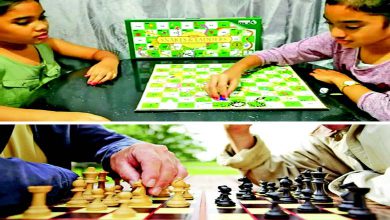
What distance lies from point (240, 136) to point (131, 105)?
0.40m

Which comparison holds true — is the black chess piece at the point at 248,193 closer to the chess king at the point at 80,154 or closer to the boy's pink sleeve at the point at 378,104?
the chess king at the point at 80,154

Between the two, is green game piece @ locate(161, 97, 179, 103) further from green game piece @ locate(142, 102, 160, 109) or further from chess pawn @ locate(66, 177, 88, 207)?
chess pawn @ locate(66, 177, 88, 207)

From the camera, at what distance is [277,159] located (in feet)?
5.66

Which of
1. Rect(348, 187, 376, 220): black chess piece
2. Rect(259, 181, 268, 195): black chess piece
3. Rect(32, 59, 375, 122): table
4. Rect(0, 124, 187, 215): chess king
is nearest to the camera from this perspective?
Rect(348, 187, 376, 220): black chess piece

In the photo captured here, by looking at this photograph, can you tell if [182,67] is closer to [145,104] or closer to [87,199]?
[145,104]

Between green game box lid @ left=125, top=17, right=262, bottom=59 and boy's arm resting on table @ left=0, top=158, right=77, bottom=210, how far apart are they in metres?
0.47

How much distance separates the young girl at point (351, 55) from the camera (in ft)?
4.62

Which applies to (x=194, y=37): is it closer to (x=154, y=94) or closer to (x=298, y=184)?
(x=154, y=94)

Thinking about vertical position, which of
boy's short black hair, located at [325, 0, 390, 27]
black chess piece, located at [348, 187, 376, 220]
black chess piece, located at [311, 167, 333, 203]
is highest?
boy's short black hair, located at [325, 0, 390, 27]

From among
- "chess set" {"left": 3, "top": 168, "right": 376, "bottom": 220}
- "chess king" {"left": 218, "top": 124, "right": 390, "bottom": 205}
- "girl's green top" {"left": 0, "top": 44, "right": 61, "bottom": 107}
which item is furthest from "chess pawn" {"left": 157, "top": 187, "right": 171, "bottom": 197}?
"girl's green top" {"left": 0, "top": 44, "right": 61, "bottom": 107}

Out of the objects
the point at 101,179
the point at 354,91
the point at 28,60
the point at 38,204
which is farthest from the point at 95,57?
the point at 354,91

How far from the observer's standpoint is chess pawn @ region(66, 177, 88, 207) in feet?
4.75

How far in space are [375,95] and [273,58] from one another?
34 centimetres

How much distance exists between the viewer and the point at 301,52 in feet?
5.08
